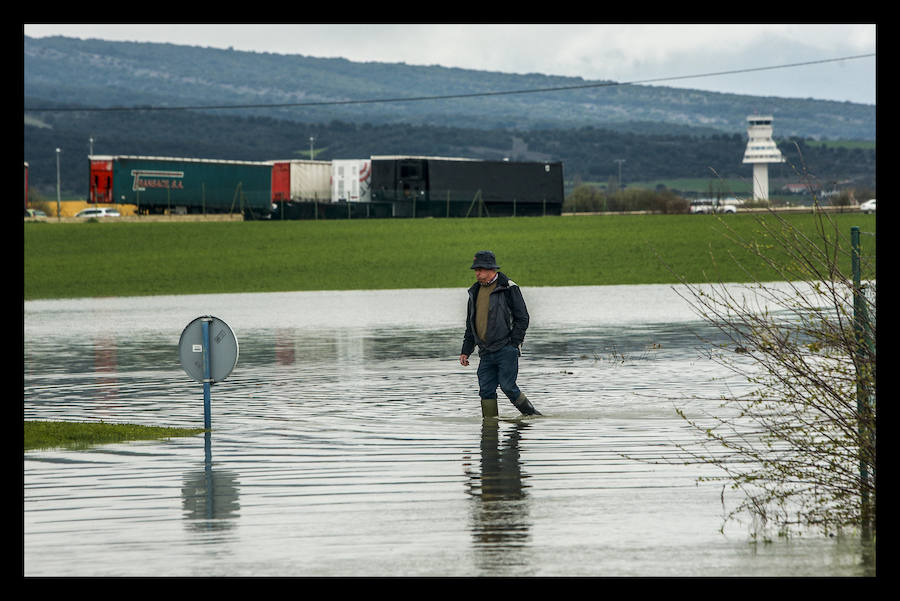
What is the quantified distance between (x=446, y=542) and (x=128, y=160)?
75.2 m

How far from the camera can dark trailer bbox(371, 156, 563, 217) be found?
83375 mm

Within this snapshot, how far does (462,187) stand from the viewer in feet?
278

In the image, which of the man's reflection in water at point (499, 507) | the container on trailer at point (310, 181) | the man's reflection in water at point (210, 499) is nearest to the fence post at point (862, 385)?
the man's reflection in water at point (499, 507)

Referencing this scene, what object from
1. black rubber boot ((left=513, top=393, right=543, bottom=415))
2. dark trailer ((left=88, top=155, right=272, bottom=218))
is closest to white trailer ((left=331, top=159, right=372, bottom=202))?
dark trailer ((left=88, top=155, right=272, bottom=218))

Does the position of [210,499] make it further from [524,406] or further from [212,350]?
[524,406]

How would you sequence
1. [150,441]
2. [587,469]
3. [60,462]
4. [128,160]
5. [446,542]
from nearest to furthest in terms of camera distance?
[446,542], [587,469], [60,462], [150,441], [128,160]

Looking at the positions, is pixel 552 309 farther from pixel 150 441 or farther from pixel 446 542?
pixel 446 542

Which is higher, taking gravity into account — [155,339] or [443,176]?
[443,176]

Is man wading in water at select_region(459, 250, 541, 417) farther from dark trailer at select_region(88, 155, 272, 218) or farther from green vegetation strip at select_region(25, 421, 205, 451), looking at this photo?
dark trailer at select_region(88, 155, 272, 218)

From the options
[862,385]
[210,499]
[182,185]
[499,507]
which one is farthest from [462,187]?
[862,385]

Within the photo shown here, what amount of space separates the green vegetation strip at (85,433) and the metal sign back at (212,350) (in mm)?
586

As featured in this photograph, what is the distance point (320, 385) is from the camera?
1762 centimetres
